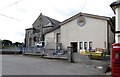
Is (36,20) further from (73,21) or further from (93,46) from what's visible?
(93,46)

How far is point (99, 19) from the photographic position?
34.7 m

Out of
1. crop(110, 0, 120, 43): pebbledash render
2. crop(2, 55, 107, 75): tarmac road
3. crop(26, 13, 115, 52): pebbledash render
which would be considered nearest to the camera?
crop(2, 55, 107, 75): tarmac road

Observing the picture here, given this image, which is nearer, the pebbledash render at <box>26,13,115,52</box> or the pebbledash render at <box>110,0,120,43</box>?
the pebbledash render at <box>110,0,120,43</box>

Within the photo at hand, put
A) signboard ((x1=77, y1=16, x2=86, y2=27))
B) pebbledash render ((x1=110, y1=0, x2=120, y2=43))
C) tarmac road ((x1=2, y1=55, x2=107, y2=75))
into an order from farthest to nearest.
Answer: signboard ((x1=77, y1=16, x2=86, y2=27))
pebbledash render ((x1=110, y1=0, x2=120, y2=43))
tarmac road ((x1=2, y1=55, x2=107, y2=75))

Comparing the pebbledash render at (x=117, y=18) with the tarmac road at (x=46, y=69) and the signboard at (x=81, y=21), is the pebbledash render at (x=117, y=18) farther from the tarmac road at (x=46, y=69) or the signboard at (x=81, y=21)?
the signboard at (x=81, y=21)

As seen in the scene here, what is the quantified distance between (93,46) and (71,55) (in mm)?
13912

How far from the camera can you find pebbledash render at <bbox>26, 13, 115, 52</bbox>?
111 feet

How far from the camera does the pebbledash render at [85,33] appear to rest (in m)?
33.8

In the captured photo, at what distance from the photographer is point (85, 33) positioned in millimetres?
36062

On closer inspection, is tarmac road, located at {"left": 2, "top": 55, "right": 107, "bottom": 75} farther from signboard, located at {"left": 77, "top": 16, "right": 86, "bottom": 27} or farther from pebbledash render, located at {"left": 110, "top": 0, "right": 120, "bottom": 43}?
signboard, located at {"left": 77, "top": 16, "right": 86, "bottom": 27}

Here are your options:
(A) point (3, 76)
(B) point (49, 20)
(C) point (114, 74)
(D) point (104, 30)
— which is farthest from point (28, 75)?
(B) point (49, 20)

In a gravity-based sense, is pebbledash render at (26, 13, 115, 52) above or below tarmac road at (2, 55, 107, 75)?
above

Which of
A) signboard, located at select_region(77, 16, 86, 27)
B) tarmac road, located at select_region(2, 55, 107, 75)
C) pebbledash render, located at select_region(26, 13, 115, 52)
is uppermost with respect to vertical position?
signboard, located at select_region(77, 16, 86, 27)

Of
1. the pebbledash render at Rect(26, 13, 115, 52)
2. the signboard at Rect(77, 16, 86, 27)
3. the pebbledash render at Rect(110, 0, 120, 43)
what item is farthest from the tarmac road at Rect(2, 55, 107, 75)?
the signboard at Rect(77, 16, 86, 27)
